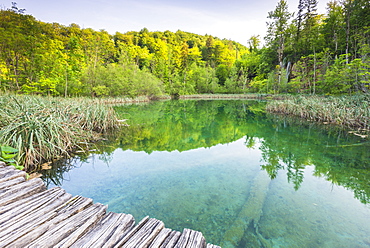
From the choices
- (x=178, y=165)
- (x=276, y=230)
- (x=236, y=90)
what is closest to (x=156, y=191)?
(x=178, y=165)

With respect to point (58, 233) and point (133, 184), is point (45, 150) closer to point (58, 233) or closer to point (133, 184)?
point (133, 184)

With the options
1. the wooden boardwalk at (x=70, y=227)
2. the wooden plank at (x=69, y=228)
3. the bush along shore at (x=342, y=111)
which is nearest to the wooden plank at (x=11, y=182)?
the wooden boardwalk at (x=70, y=227)

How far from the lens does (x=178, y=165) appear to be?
3.96 m

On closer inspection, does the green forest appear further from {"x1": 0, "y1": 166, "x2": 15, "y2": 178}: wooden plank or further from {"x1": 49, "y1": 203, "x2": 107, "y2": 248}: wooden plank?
{"x1": 49, "y1": 203, "x2": 107, "y2": 248}: wooden plank

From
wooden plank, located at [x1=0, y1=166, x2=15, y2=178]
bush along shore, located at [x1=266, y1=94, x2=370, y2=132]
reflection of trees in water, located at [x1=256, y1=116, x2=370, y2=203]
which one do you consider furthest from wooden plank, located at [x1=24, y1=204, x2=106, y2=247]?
bush along shore, located at [x1=266, y1=94, x2=370, y2=132]

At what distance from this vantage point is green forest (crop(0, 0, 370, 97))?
1159 centimetres

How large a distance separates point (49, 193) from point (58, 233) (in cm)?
74

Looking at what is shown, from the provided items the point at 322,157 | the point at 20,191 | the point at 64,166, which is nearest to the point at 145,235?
the point at 20,191

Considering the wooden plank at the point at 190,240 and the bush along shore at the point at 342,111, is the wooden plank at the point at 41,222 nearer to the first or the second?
the wooden plank at the point at 190,240

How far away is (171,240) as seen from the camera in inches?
48.4

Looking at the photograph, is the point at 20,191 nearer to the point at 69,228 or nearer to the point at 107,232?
the point at 69,228

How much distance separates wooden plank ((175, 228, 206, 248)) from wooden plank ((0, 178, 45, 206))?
4.92 feet

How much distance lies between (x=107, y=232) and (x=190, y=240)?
604mm

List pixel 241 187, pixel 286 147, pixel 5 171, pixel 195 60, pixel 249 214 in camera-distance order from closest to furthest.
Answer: pixel 5 171, pixel 249 214, pixel 241 187, pixel 286 147, pixel 195 60
